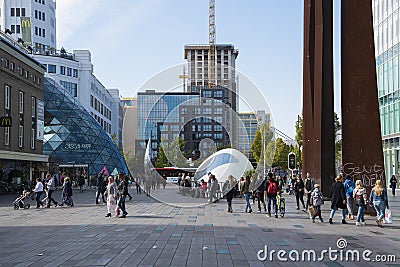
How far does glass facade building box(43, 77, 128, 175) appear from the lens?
59.7 metres

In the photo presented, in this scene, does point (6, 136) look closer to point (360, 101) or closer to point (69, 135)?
point (69, 135)

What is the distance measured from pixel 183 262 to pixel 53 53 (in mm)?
82585

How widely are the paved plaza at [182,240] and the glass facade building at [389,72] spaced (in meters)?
32.5

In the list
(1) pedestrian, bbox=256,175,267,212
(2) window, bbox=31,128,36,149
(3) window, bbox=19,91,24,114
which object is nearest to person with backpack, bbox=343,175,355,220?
(1) pedestrian, bbox=256,175,267,212

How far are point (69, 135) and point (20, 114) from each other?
15893 millimetres

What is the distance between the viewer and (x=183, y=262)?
33.5 ft

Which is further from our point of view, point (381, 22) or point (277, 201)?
point (381, 22)

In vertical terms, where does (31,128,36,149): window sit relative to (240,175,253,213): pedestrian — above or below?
above

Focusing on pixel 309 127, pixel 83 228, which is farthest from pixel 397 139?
pixel 83 228

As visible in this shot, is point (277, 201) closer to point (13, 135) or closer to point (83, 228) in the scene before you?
point (83, 228)

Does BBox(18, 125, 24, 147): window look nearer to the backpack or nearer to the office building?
the office building

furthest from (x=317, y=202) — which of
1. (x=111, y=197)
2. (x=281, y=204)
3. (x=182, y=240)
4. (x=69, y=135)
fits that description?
(x=69, y=135)

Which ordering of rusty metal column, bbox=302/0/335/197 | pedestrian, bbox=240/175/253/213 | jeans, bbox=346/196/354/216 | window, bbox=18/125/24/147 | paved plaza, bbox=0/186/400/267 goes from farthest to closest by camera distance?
window, bbox=18/125/24/147
rusty metal column, bbox=302/0/335/197
pedestrian, bbox=240/175/253/213
jeans, bbox=346/196/354/216
paved plaza, bbox=0/186/400/267

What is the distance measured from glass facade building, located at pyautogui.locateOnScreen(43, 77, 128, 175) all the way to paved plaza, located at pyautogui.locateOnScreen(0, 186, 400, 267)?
40.6m
